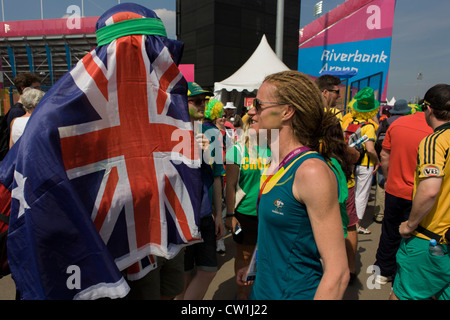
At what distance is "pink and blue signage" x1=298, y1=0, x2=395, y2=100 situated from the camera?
1097 cm

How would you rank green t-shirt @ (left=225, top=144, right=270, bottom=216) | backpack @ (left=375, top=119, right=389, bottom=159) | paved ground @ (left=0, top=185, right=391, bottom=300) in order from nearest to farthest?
green t-shirt @ (left=225, top=144, right=270, bottom=216), paved ground @ (left=0, top=185, right=391, bottom=300), backpack @ (left=375, top=119, right=389, bottom=159)

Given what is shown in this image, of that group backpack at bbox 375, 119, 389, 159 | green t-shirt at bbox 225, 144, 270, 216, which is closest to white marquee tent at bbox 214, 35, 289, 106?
backpack at bbox 375, 119, 389, 159

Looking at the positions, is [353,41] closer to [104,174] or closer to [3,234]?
[104,174]

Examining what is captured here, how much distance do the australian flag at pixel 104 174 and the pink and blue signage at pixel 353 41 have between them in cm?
1023

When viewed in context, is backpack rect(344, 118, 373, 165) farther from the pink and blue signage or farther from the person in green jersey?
the pink and blue signage

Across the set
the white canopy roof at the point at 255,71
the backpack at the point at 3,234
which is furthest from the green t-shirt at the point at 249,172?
the white canopy roof at the point at 255,71

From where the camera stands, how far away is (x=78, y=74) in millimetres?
1272

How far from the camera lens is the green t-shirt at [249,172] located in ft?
9.09

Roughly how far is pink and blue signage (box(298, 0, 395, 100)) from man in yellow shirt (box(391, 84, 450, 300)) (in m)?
8.91

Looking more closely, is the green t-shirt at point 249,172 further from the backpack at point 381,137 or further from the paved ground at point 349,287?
the backpack at point 381,137

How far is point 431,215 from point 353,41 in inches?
450
